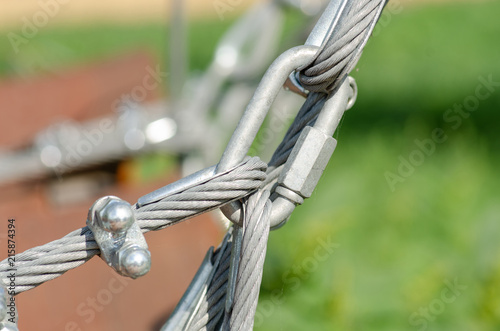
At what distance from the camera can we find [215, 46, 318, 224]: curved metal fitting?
56 cm

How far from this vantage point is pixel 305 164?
0.59 m

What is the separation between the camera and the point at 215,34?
17.5 feet

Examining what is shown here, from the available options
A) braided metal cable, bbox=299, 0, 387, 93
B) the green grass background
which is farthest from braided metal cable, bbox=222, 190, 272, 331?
the green grass background

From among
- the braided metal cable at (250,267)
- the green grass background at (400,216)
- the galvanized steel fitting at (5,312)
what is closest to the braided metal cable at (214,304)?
the braided metal cable at (250,267)

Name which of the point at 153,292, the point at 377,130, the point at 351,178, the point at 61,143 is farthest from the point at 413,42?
the point at 153,292

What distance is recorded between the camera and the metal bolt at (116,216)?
1.70 ft

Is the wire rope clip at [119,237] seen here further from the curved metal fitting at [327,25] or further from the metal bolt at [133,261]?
Answer: the curved metal fitting at [327,25]

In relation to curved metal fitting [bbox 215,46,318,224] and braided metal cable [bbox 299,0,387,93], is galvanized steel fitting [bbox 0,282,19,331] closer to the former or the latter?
curved metal fitting [bbox 215,46,318,224]

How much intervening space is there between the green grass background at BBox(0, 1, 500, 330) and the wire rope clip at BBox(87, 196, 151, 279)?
1.17 ft

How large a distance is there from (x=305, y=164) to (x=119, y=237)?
0.18 meters

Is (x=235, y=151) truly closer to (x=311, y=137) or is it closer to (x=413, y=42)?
(x=311, y=137)

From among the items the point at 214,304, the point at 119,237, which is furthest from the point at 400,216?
the point at 119,237

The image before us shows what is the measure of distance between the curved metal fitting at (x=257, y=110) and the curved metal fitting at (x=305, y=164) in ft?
0.14

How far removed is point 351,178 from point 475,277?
83 cm
